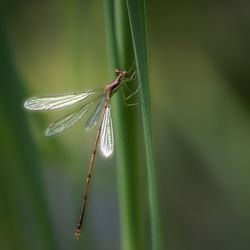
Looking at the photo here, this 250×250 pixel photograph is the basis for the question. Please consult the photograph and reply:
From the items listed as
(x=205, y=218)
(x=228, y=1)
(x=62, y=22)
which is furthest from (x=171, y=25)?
(x=205, y=218)

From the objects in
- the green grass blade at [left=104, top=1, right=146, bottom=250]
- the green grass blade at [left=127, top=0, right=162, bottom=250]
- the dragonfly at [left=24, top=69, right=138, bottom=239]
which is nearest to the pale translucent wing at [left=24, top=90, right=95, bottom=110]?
the dragonfly at [left=24, top=69, right=138, bottom=239]

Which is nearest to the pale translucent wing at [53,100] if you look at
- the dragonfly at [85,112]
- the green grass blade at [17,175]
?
the dragonfly at [85,112]

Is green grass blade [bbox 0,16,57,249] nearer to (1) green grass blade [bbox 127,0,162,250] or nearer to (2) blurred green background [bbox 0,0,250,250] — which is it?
(2) blurred green background [bbox 0,0,250,250]

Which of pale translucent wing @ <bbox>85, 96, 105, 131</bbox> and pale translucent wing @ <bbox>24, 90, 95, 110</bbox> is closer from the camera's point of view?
pale translucent wing @ <bbox>24, 90, 95, 110</bbox>

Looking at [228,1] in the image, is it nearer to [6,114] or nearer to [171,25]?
[171,25]

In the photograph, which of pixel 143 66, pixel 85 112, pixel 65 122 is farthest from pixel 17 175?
pixel 143 66

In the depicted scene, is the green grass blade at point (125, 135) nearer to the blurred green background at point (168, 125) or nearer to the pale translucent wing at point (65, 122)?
the blurred green background at point (168, 125)

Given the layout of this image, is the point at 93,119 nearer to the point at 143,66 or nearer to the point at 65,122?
the point at 65,122
